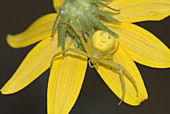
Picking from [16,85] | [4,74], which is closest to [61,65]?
[16,85]

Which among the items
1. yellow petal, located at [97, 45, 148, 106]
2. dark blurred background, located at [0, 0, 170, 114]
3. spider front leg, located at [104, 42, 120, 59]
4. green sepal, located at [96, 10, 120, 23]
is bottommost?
dark blurred background, located at [0, 0, 170, 114]

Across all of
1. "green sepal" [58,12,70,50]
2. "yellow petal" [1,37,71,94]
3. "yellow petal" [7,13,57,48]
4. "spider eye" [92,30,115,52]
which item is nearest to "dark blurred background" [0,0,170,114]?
"yellow petal" [7,13,57,48]

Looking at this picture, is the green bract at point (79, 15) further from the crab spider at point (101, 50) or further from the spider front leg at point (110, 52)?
the spider front leg at point (110, 52)

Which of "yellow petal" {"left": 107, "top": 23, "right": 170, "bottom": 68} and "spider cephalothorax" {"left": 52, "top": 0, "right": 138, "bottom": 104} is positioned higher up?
"spider cephalothorax" {"left": 52, "top": 0, "right": 138, "bottom": 104}

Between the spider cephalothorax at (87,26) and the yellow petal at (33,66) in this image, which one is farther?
the yellow petal at (33,66)

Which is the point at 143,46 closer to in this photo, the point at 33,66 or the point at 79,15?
the point at 79,15

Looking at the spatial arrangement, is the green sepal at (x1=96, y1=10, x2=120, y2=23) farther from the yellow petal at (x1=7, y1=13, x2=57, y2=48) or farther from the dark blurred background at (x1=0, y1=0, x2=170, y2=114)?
the dark blurred background at (x1=0, y1=0, x2=170, y2=114)

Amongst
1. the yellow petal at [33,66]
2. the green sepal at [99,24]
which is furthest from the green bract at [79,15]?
the yellow petal at [33,66]
